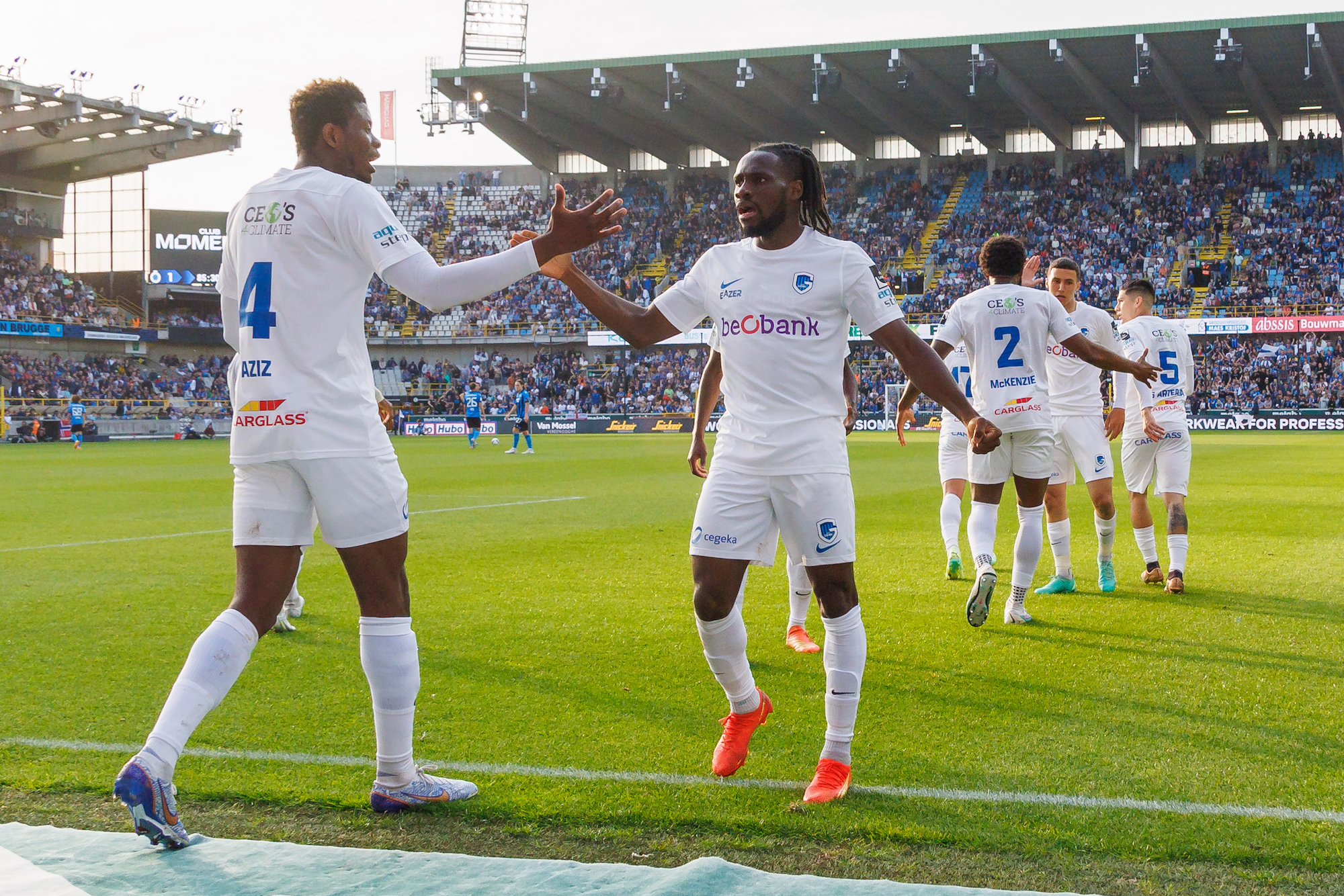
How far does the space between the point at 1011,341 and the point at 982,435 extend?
10.1ft

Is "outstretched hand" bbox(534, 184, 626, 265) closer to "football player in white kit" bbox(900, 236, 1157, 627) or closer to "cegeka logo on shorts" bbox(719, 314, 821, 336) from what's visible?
"cegeka logo on shorts" bbox(719, 314, 821, 336)

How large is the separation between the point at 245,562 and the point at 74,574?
6160 millimetres

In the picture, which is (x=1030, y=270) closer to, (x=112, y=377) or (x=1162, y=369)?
(x=1162, y=369)

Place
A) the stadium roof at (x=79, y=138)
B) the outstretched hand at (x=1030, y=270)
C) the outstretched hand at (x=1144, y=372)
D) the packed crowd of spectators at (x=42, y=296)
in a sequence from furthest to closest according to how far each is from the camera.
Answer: the packed crowd of spectators at (x=42, y=296) → the stadium roof at (x=79, y=138) → the outstretched hand at (x=1030, y=270) → the outstretched hand at (x=1144, y=372)

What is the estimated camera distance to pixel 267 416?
11.7 feet

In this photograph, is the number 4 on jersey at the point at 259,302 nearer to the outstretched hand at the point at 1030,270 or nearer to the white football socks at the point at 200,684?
the white football socks at the point at 200,684

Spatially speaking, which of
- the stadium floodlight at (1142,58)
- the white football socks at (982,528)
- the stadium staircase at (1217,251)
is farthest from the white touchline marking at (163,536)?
the stadium staircase at (1217,251)

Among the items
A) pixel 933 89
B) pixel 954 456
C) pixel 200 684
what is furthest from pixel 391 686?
pixel 933 89

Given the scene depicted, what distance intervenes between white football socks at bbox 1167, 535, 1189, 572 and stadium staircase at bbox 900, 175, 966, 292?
41237mm

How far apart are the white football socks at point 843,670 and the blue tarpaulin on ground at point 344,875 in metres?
0.92

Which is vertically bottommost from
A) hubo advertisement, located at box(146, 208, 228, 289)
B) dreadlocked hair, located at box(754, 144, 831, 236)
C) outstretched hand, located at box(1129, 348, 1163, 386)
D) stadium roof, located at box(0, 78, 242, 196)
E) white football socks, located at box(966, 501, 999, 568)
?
white football socks, located at box(966, 501, 999, 568)

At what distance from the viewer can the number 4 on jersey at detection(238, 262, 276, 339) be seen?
3.60 meters

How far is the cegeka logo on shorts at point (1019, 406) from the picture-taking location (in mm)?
6734

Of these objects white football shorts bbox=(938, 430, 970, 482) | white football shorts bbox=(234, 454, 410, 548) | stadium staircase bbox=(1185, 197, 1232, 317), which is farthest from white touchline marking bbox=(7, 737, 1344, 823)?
stadium staircase bbox=(1185, 197, 1232, 317)
